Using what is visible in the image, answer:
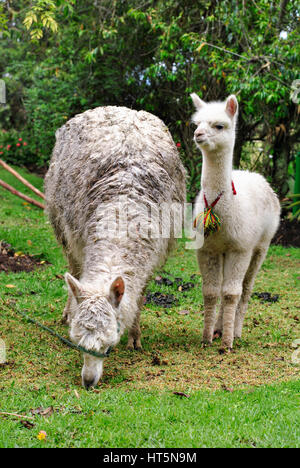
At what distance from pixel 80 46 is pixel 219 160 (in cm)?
879

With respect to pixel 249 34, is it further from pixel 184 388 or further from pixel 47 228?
pixel 184 388

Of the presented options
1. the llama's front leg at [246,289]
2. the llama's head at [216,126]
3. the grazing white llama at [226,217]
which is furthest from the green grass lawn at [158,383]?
the llama's head at [216,126]

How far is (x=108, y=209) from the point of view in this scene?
477 cm

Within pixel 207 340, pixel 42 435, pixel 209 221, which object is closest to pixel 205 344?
pixel 207 340

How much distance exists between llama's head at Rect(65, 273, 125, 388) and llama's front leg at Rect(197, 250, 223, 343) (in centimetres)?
146

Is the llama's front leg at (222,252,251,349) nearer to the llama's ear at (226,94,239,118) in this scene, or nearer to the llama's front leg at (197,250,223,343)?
the llama's front leg at (197,250,223,343)

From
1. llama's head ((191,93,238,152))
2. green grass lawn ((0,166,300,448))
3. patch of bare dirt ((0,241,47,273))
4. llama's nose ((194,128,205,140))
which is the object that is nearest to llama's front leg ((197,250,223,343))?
green grass lawn ((0,166,300,448))

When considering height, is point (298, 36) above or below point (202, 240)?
above

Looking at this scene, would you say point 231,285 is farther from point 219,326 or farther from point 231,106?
point 231,106

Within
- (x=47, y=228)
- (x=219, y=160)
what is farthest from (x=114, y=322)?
A: (x=47, y=228)

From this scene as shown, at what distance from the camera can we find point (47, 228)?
10586 mm

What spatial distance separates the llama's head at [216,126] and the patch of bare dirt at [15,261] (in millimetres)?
4467

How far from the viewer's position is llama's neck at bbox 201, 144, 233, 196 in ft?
15.7

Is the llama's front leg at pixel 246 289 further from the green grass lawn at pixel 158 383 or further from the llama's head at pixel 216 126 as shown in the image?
the llama's head at pixel 216 126
